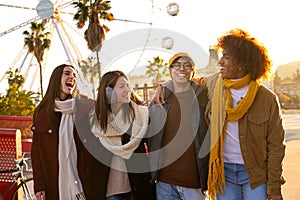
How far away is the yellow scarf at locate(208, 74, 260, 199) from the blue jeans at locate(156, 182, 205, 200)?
0.50 feet

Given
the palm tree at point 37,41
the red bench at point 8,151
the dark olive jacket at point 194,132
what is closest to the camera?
the dark olive jacket at point 194,132

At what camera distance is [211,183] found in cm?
318

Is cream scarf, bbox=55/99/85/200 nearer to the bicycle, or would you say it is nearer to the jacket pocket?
the bicycle

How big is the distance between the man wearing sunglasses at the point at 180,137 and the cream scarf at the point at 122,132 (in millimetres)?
99

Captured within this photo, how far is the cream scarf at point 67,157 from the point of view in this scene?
3582 millimetres

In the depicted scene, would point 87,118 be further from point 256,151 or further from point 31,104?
point 31,104

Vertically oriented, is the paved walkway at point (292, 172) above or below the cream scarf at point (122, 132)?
below

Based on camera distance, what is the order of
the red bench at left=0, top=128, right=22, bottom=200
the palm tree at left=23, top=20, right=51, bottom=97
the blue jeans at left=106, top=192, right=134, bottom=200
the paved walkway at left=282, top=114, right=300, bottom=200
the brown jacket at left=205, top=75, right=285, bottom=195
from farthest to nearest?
the palm tree at left=23, top=20, right=51, bottom=97 < the paved walkway at left=282, top=114, right=300, bottom=200 < the red bench at left=0, top=128, right=22, bottom=200 < the blue jeans at left=106, top=192, right=134, bottom=200 < the brown jacket at left=205, top=75, right=285, bottom=195

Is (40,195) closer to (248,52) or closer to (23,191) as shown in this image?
(23,191)

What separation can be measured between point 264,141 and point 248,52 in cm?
58

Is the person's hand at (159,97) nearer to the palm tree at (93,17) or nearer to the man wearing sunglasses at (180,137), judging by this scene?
the man wearing sunglasses at (180,137)

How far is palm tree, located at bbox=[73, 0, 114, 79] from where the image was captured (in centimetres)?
2555

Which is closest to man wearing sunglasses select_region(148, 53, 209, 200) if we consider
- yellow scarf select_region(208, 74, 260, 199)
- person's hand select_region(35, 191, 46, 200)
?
yellow scarf select_region(208, 74, 260, 199)

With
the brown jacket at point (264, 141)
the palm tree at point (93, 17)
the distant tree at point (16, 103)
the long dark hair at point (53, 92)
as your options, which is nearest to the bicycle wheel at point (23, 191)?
the long dark hair at point (53, 92)
